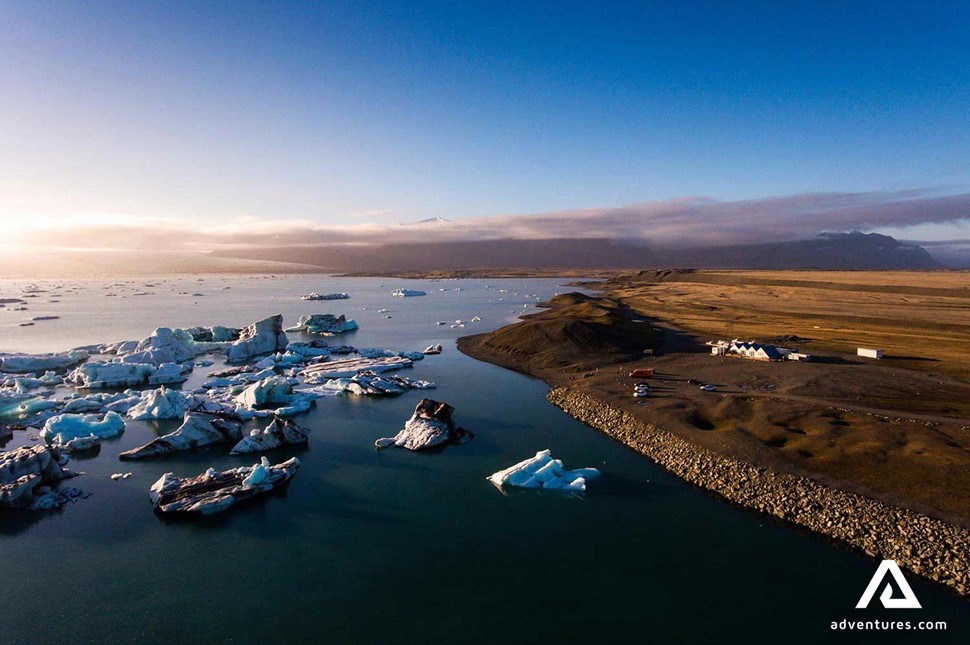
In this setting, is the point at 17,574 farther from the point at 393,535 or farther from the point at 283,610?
the point at 393,535

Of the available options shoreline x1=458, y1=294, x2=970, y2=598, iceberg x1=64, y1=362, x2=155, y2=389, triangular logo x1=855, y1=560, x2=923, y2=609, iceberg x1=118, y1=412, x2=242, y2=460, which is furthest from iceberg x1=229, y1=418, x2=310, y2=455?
triangular logo x1=855, y1=560, x2=923, y2=609

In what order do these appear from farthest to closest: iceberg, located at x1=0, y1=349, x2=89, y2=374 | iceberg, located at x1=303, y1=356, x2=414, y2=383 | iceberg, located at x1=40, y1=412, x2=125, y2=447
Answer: iceberg, located at x1=0, y1=349, x2=89, y2=374
iceberg, located at x1=303, y1=356, x2=414, y2=383
iceberg, located at x1=40, y1=412, x2=125, y2=447

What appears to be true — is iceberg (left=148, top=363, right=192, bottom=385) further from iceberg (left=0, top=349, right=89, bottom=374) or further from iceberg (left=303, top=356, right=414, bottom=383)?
iceberg (left=0, top=349, right=89, bottom=374)

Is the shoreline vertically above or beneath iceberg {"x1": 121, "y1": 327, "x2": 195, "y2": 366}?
beneath

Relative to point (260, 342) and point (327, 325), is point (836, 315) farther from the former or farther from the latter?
point (260, 342)

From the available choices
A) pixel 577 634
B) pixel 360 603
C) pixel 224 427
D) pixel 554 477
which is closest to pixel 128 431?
pixel 224 427

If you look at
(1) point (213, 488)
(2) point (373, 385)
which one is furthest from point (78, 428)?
(2) point (373, 385)

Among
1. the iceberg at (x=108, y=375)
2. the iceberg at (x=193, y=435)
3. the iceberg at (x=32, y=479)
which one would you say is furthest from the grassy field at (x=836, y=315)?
the iceberg at (x=108, y=375)
